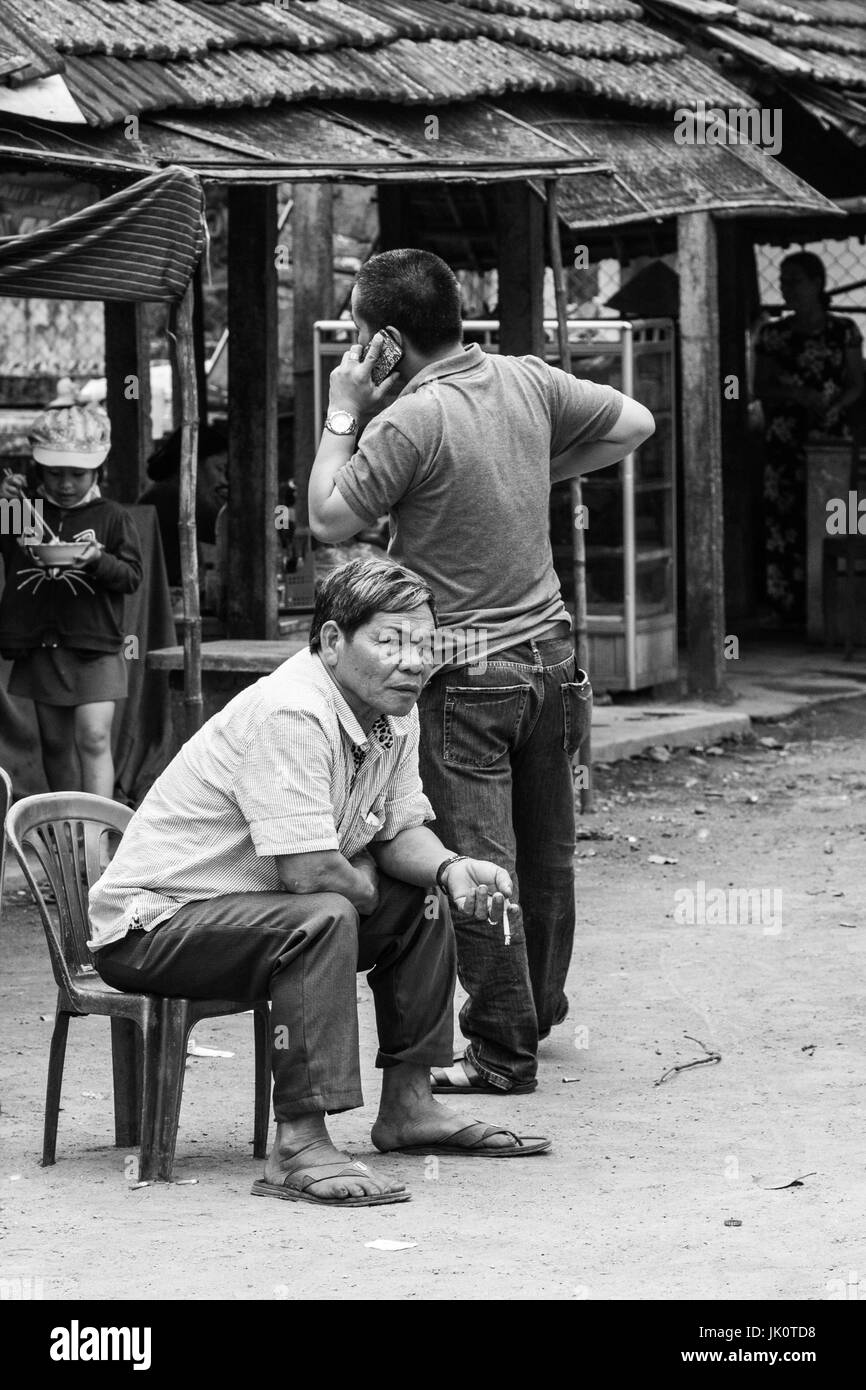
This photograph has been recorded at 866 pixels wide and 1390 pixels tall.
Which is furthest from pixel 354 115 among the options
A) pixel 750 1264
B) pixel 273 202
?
pixel 750 1264

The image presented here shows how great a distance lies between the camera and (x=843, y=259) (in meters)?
19.5

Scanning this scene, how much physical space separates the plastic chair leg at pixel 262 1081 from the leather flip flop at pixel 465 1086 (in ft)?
2.05

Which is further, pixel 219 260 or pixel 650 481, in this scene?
pixel 219 260

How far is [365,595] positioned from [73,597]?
3487mm

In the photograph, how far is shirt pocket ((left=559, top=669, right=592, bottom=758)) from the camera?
5535 mm

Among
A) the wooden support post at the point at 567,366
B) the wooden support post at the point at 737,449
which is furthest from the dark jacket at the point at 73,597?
the wooden support post at the point at 737,449

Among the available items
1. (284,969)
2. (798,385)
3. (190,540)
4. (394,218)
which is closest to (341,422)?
(284,969)

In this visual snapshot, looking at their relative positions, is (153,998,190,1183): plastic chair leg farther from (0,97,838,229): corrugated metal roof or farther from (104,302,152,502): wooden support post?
(104,302,152,502): wooden support post

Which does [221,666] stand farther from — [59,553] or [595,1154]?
[595,1154]

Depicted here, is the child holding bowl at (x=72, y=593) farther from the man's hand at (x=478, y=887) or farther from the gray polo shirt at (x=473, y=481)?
the man's hand at (x=478, y=887)

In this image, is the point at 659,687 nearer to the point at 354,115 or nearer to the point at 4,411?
the point at 354,115

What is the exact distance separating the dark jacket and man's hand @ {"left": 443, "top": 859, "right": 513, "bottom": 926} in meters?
3.45

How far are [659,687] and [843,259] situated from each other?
8.78 metres

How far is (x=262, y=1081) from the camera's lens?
500cm
